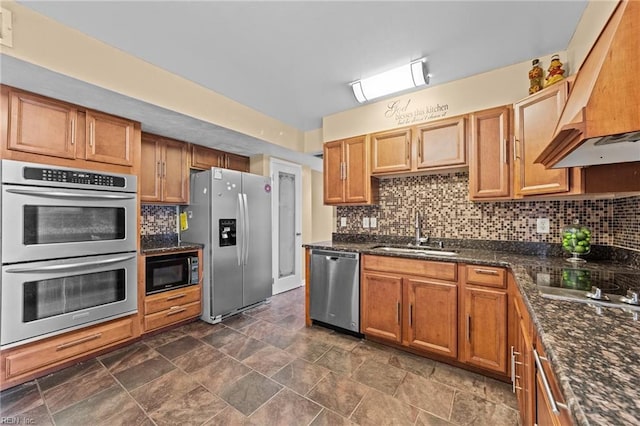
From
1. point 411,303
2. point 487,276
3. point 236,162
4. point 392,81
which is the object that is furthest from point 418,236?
point 236,162

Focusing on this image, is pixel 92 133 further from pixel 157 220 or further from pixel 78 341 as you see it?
pixel 78 341

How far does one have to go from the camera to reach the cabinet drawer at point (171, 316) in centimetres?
A: 260

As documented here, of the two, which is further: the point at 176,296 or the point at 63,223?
the point at 176,296

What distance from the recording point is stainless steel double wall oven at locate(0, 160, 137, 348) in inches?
72.4

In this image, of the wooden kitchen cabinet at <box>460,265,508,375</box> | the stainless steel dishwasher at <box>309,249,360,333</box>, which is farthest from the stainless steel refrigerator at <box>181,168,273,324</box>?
the wooden kitchen cabinet at <box>460,265,508,375</box>

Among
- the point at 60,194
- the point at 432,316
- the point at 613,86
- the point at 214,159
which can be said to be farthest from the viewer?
the point at 214,159

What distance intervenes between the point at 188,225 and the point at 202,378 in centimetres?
185

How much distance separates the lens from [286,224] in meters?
4.35

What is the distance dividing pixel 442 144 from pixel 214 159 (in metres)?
2.86

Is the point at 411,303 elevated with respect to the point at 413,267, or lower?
lower

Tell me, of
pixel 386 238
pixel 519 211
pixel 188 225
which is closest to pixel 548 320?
pixel 519 211

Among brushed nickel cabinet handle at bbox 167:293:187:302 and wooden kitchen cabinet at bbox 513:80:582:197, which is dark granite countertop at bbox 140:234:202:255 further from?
wooden kitchen cabinet at bbox 513:80:582:197

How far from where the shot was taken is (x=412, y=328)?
2236 mm

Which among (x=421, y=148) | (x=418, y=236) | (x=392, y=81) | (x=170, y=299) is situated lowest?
(x=170, y=299)
